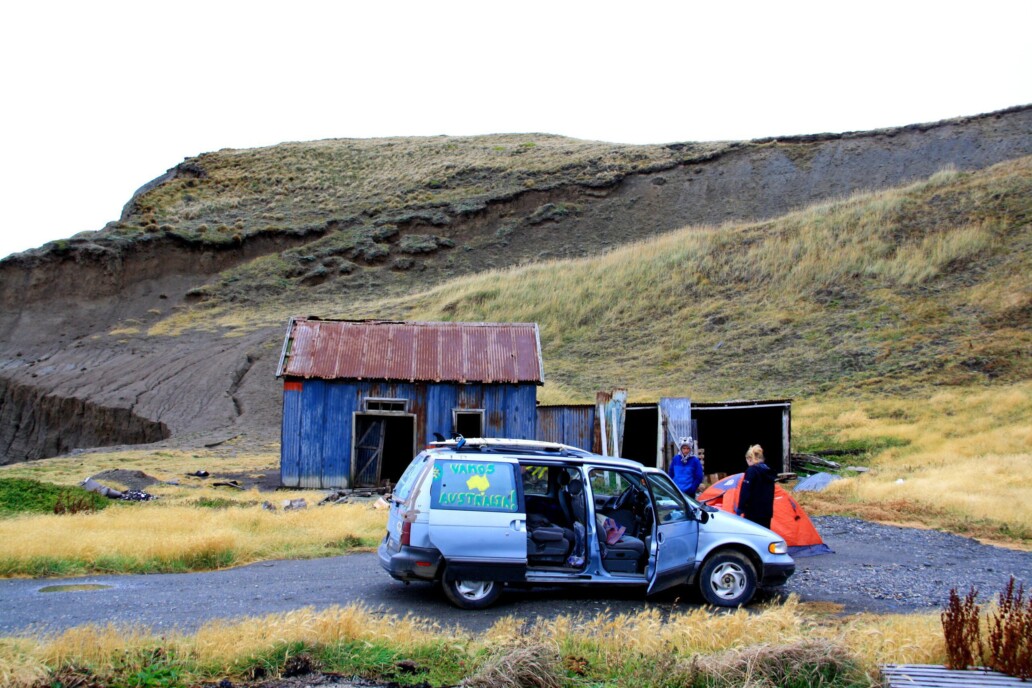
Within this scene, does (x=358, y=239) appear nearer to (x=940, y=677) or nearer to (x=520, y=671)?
(x=520, y=671)

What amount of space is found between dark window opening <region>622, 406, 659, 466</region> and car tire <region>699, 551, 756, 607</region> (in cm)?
1623

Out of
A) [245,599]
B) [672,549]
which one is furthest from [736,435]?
[245,599]

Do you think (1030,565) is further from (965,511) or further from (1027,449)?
(1027,449)

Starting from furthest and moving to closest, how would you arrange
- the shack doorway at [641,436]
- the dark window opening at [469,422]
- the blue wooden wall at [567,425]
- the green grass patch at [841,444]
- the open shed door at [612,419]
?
the shack doorway at [641,436] → the green grass patch at [841,444] → the dark window opening at [469,422] → the blue wooden wall at [567,425] → the open shed door at [612,419]

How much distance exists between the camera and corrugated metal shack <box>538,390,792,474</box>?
21.3 meters

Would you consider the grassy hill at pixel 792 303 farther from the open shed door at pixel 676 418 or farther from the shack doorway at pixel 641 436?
the open shed door at pixel 676 418

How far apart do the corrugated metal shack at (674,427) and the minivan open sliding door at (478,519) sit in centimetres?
1193

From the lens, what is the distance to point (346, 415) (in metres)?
24.0

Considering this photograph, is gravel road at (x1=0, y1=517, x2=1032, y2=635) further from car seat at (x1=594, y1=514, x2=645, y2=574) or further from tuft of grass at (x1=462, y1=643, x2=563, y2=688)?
tuft of grass at (x1=462, y1=643, x2=563, y2=688)

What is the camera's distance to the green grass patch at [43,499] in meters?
16.5

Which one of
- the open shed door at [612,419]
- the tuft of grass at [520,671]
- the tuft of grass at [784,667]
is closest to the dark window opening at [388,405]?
the open shed door at [612,419]

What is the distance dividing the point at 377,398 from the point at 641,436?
805 cm

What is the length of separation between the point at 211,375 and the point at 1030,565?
35.2 meters

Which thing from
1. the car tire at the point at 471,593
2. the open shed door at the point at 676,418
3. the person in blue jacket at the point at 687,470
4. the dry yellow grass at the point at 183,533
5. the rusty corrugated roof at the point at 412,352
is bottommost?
the dry yellow grass at the point at 183,533
